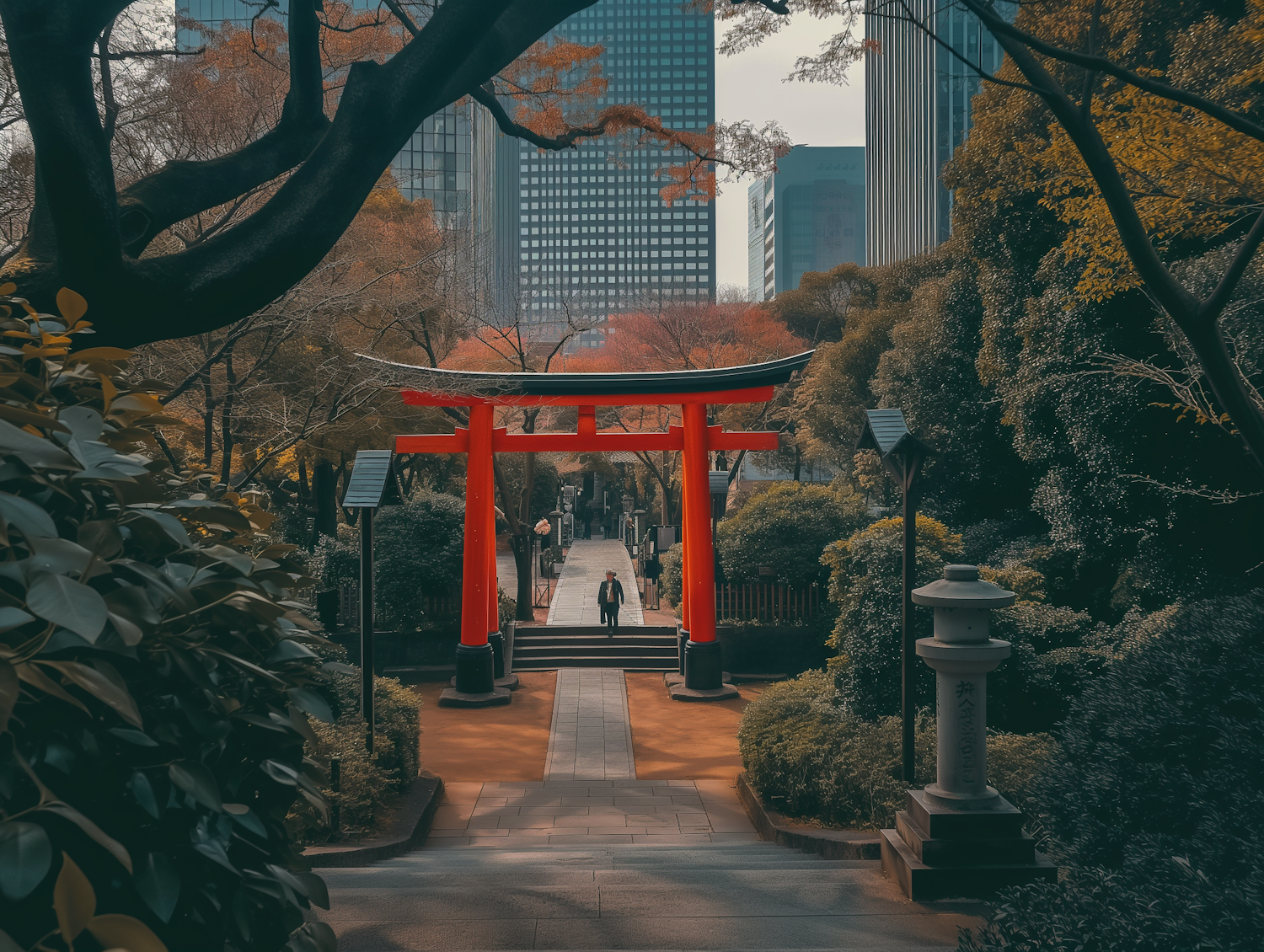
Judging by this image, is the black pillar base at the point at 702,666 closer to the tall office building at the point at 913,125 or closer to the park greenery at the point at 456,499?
the park greenery at the point at 456,499

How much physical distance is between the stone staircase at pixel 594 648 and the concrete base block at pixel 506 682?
131 centimetres

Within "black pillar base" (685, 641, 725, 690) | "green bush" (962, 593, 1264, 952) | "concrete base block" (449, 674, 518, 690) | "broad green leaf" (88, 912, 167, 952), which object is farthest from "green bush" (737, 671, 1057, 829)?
"concrete base block" (449, 674, 518, 690)

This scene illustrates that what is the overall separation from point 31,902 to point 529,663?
636 inches

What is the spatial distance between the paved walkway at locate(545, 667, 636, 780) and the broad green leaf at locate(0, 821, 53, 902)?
10081mm

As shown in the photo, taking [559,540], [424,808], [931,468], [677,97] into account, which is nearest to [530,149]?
[677,97]

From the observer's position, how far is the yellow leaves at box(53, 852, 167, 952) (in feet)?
3.83

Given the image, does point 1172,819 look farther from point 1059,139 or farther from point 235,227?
point 1059,139

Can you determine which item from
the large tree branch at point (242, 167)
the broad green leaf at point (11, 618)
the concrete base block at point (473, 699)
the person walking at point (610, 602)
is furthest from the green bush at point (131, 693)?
the person walking at point (610, 602)

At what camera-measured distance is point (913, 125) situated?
214ft

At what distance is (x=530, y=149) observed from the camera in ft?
479

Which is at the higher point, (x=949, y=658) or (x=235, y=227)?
(x=235, y=227)

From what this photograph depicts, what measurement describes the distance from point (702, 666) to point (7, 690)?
46.5 feet

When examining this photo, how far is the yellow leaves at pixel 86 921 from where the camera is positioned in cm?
117

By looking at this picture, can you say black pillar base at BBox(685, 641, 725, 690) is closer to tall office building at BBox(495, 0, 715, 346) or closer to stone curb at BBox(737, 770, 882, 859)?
stone curb at BBox(737, 770, 882, 859)
